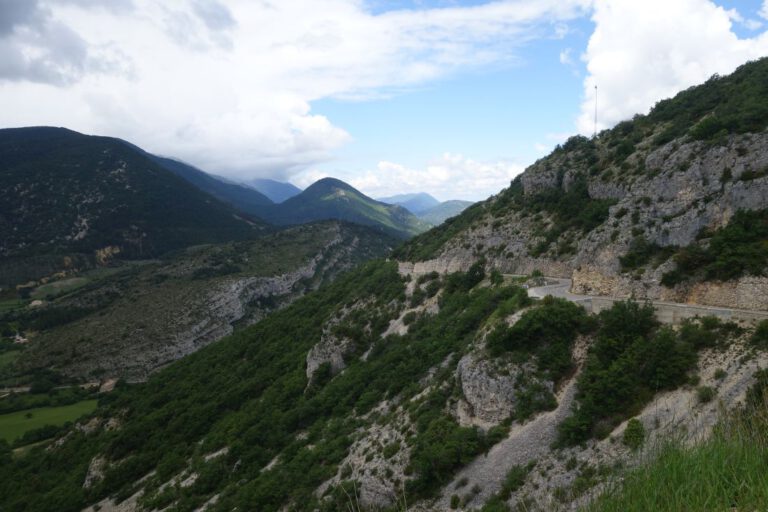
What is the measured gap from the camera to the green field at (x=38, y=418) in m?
79.3

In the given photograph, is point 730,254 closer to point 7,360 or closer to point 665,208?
point 665,208

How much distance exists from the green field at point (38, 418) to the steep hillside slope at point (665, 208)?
85.2 m

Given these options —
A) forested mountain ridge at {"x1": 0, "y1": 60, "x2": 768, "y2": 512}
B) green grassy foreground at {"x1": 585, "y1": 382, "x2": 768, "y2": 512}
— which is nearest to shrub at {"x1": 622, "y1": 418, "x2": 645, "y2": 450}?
forested mountain ridge at {"x1": 0, "y1": 60, "x2": 768, "y2": 512}

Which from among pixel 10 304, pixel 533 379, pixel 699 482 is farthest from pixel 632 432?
pixel 10 304

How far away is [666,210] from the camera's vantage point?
91.3 feet

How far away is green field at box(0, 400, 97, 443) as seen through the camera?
260 feet

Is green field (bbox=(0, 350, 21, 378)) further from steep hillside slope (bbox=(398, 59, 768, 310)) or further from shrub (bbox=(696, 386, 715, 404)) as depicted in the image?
shrub (bbox=(696, 386, 715, 404))

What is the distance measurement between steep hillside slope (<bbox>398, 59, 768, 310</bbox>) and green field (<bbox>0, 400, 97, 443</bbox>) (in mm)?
85200

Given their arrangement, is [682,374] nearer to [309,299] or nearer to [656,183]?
[656,183]

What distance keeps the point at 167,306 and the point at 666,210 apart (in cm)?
12219

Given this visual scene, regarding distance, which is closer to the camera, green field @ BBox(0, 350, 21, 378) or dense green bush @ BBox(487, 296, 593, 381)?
dense green bush @ BBox(487, 296, 593, 381)

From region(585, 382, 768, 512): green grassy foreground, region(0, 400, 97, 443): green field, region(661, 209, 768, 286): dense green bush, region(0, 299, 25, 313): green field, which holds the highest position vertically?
region(661, 209, 768, 286): dense green bush

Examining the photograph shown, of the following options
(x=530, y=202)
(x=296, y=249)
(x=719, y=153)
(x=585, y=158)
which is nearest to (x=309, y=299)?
(x=530, y=202)

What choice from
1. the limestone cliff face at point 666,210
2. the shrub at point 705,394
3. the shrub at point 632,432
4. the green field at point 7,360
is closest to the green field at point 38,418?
the green field at point 7,360
